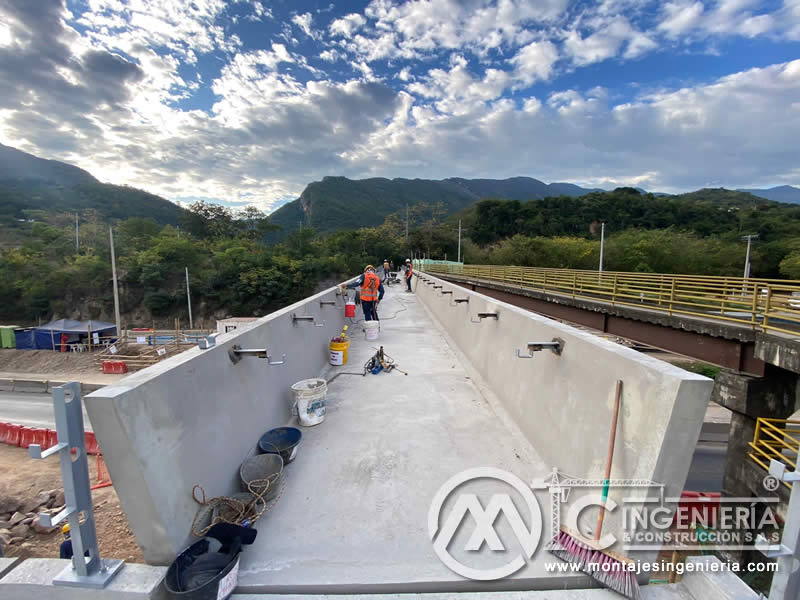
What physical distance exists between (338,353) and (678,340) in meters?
10.6

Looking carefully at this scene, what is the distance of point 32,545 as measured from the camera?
19.0 feet

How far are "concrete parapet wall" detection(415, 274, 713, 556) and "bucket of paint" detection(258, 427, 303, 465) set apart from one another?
221 cm

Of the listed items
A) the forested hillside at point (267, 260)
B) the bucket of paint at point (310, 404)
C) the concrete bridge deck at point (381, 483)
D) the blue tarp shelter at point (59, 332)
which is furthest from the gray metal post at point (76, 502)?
the forested hillside at point (267, 260)

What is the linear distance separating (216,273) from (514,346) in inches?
2047

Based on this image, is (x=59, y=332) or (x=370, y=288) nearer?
(x=370, y=288)

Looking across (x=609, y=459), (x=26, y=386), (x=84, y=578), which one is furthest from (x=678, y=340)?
(x=26, y=386)

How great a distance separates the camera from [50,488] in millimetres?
9180

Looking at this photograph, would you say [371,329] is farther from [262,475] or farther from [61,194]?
[61,194]

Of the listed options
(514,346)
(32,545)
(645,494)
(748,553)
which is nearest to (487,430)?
(514,346)

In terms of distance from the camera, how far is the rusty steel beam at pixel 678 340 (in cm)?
870

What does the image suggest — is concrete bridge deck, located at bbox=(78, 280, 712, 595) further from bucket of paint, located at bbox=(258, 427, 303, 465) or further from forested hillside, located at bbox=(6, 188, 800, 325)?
forested hillside, located at bbox=(6, 188, 800, 325)

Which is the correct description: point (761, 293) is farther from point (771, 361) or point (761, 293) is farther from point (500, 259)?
point (500, 259)

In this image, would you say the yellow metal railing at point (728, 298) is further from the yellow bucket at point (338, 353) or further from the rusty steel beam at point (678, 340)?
the yellow bucket at point (338, 353)

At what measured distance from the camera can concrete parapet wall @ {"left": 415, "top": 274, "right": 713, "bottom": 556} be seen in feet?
5.64
